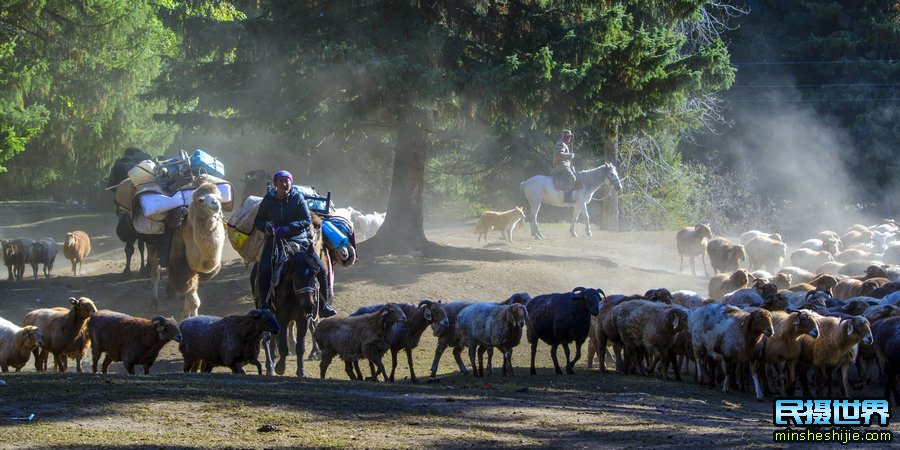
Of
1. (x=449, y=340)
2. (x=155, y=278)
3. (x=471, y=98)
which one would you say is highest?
(x=471, y=98)

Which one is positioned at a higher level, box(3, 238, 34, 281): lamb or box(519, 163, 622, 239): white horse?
box(519, 163, 622, 239): white horse

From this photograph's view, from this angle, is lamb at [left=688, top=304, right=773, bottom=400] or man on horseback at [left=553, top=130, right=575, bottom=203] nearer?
lamb at [left=688, top=304, right=773, bottom=400]

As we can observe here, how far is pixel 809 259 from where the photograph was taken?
30.4m

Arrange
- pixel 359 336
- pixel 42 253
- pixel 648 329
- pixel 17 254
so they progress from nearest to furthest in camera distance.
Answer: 1. pixel 359 336
2. pixel 648 329
3. pixel 17 254
4. pixel 42 253

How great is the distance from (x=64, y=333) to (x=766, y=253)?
1999cm

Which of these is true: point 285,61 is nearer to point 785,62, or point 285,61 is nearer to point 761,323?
point 761,323

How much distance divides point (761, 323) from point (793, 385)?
1.14 meters

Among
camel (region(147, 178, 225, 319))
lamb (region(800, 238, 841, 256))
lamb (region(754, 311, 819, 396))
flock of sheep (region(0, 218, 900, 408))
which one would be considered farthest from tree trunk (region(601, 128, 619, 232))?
lamb (region(754, 311, 819, 396))

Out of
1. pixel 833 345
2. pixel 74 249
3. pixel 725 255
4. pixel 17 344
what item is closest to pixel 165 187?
pixel 17 344

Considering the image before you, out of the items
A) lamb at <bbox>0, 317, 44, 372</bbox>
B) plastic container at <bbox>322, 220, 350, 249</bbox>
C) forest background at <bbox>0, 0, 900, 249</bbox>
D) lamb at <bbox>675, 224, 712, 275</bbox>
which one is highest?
forest background at <bbox>0, 0, 900, 249</bbox>

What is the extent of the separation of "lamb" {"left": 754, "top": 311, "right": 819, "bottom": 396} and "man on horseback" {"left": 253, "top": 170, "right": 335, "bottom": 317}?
19.6 ft

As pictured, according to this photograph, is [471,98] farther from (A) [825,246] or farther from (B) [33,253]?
(A) [825,246]

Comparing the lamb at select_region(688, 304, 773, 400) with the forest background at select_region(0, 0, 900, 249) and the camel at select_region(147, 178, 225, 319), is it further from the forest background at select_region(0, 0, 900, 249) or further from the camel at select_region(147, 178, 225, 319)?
the forest background at select_region(0, 0, 900, 249)

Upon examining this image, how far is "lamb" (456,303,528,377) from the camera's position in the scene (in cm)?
1506
